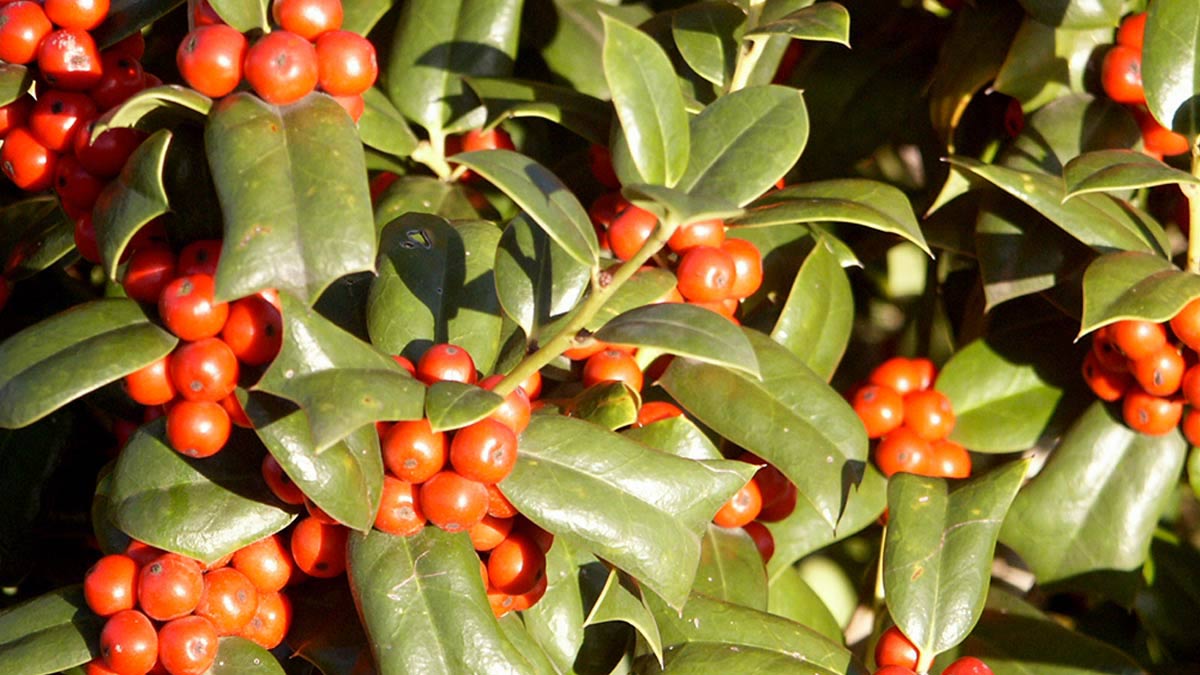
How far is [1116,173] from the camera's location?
54.6 inches

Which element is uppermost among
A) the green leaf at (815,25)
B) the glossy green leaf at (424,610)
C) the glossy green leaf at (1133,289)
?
the green leaf at (815,25)

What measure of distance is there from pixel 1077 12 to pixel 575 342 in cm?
85

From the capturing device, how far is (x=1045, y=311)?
176cm

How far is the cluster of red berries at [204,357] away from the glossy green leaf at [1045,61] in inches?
40.3

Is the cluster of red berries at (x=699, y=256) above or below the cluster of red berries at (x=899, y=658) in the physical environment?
above

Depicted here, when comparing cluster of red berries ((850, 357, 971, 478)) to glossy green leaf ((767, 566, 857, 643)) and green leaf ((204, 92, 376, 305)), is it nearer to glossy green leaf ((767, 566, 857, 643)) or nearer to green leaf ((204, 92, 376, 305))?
glossy green leaf ((767, 566, 857, 643))

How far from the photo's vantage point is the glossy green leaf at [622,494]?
1161mm

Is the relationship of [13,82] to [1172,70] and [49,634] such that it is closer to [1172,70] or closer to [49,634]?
[49,634]

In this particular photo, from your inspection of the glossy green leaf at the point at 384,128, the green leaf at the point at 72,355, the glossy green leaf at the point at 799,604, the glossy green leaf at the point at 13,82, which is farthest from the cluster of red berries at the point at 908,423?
the glossy green leaf at the point at 13,82

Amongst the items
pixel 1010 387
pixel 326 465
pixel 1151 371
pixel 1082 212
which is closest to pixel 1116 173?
pixel 1082 212

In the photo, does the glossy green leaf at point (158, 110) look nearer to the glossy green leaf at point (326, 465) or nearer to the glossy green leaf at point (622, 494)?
the glossy green leaf at point (326, 465)

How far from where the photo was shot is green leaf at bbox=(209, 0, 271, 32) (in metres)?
1.22

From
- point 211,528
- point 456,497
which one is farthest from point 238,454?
point 456,497

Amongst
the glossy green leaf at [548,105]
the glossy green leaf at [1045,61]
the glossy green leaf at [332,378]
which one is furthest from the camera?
the glossy green leaf at [1045,61]
